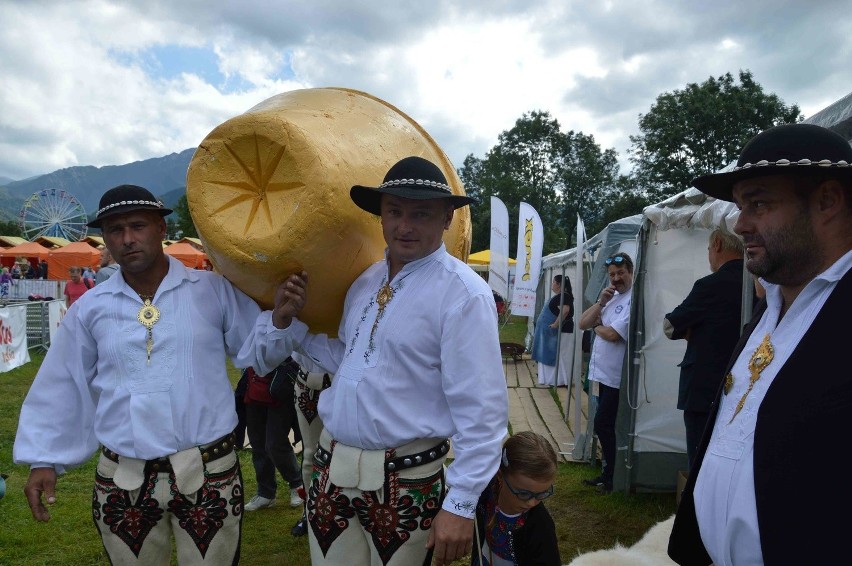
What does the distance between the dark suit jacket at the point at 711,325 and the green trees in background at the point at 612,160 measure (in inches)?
888

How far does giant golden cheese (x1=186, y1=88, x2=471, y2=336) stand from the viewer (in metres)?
1.86

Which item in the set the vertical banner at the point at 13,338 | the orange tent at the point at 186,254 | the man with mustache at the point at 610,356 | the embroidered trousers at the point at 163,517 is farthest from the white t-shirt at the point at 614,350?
the orange tent at the point at 186,254

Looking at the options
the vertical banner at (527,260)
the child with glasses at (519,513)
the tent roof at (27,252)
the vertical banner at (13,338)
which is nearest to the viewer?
the child with glasses at (519,513)

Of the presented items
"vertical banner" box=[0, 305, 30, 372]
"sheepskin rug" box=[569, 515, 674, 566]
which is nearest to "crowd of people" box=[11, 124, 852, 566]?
"sheepskin rug" box=[569, 515, 674, 566]

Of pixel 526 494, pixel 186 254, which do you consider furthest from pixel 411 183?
pixel 186 254

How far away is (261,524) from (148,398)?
2.48 meters

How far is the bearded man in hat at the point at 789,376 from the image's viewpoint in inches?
48.4

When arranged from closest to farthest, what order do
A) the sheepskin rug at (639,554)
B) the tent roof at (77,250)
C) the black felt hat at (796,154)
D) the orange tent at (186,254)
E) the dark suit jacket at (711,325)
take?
the black felt hat at (796,154) < the sheepskin rug at (639,554) < the dark suit jacket at (711,325) < the orange tent at (186,254) < the tent roof at (77,250)

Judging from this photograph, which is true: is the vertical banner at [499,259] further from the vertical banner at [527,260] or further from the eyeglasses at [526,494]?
the eyeglasses at [526,494]

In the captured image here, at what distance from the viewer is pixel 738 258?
366 centimetres

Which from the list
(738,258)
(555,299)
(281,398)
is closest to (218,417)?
(281,398)

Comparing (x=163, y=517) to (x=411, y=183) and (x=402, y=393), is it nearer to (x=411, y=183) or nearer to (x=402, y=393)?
(x=402, y=393)

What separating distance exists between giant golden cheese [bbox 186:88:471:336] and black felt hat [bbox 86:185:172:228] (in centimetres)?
29

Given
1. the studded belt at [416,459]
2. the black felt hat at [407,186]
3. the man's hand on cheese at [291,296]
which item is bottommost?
the studded belt at [416,459]
